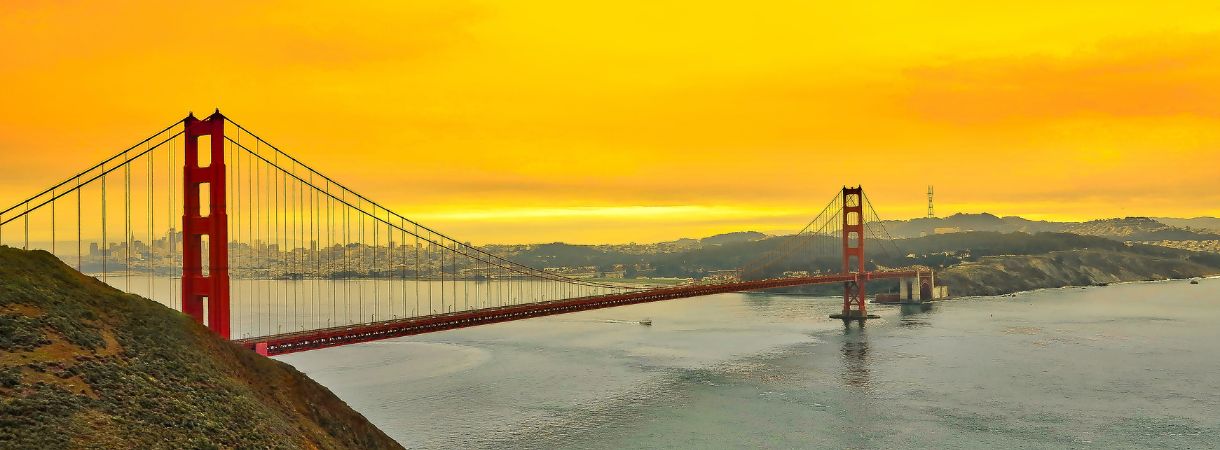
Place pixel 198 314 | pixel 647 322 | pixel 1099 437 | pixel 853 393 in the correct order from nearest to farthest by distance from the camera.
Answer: pixel 198 314
pixel 1099 437
pixel 853 393
pixel 647 322

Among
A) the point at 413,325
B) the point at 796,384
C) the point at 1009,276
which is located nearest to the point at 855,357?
the point at 796,384

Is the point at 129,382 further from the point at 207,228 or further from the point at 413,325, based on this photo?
the point at 413,325

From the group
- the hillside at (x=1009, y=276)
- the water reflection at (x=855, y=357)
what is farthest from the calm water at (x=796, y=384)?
the hillside at (x=1009, y=276)

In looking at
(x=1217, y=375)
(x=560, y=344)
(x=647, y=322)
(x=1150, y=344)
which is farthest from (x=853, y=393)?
(x=647, y=322)

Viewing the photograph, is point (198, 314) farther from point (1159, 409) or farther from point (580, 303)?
point (1159, 409)

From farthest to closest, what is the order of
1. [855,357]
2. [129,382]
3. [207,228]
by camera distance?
[855,357], [207,228], [129,382]

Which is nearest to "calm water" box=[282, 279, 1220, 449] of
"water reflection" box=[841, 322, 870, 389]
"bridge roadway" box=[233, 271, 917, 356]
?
"water reflection" box=[841, 322, 870, 389]
